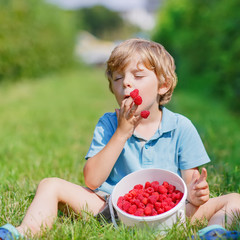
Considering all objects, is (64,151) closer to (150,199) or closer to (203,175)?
(150,199)

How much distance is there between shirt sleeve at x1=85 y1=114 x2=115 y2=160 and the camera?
1909 millimetres

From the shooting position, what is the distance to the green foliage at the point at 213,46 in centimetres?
561

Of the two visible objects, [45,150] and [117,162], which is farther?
[45,150]

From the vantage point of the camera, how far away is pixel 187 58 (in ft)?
35.7

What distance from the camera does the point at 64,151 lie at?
3.41m

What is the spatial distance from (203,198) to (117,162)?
53 cm

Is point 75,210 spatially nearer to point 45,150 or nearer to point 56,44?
point 45,150

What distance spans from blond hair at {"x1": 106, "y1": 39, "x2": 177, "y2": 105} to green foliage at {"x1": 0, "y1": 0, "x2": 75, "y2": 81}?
24.2ft

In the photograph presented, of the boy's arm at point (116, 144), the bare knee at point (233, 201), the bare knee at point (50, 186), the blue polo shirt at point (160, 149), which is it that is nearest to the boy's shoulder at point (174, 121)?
the blue polo shirt at point (160, 149)

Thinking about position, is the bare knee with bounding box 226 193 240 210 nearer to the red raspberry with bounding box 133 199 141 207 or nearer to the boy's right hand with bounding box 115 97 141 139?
the red raspberry with bounding box 133 199 141 207

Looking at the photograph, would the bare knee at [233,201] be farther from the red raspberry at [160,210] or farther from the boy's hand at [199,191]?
the red raspberry at [160,210]

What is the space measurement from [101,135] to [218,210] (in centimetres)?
72

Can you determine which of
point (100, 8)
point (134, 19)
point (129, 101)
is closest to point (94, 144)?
point (129, 101)

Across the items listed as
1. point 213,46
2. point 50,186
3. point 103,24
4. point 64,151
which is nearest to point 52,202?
point 50,186
